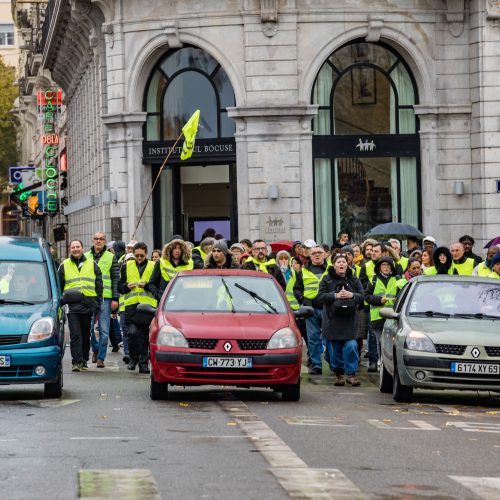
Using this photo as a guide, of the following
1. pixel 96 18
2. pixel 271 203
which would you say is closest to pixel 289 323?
pixel 271 203

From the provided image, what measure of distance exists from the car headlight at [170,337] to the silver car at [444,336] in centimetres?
229

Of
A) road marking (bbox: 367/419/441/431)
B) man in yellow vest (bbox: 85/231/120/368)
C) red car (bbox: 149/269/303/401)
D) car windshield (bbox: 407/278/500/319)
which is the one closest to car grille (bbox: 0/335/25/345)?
red car (bbox: 149/269/303/401)

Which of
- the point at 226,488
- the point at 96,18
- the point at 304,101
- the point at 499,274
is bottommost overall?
the point at 226,488

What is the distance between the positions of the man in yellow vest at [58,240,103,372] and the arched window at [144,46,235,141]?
16.2 meters

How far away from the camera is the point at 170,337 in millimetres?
17078

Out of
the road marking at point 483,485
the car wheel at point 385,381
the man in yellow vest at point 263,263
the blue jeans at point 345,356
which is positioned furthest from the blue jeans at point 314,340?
the road marking at point 483,485

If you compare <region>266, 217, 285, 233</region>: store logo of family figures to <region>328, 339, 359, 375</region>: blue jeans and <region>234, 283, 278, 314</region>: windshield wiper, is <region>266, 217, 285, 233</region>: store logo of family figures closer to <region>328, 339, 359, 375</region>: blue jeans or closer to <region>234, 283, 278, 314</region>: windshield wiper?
<region>328, 339, 359, 375</region>: blue jeans

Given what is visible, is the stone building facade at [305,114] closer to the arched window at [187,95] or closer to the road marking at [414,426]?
the arched window at [187,95]

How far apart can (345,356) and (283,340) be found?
3219 mm

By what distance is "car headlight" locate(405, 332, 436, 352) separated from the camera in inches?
675

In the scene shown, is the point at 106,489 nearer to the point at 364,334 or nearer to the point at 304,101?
the point at 364,334

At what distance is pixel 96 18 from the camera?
140ft

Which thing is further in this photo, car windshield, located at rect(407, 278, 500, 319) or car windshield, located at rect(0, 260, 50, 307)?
car windshield, located at rect(0, 260, 50, 307)

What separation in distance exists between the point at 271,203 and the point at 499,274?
1701 cm
